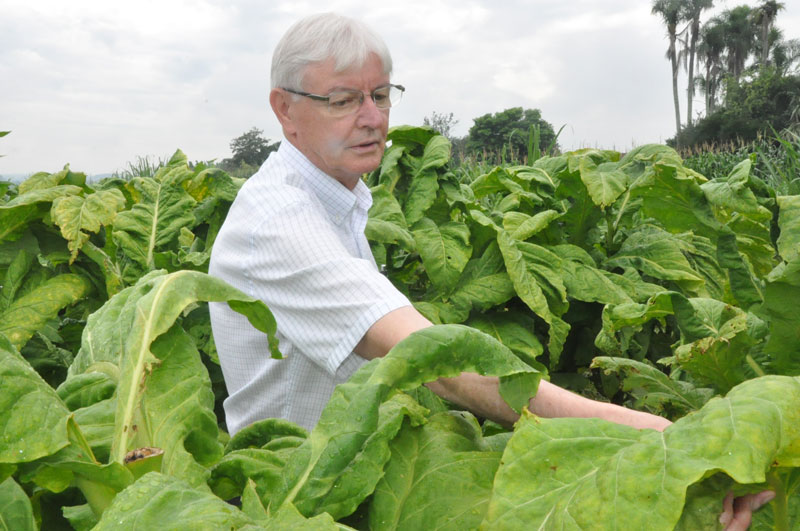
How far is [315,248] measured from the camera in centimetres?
186

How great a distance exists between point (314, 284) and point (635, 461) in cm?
115

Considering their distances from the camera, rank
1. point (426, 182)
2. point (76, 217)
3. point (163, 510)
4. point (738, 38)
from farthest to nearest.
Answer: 1. point (738, 38)
2. point (426, 182)
3. point (76, 217)
4. point (163, 510)

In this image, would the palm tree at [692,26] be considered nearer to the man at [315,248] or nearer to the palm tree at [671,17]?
the palm tree at [671,17]

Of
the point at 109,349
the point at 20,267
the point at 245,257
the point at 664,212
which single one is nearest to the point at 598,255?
the point at 664,212

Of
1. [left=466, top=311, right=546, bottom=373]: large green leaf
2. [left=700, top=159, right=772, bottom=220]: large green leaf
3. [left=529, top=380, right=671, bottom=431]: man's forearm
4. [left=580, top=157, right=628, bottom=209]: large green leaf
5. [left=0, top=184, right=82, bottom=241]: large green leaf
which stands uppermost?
[left=0, top=184, right=82, bottom=241]: large green leaf

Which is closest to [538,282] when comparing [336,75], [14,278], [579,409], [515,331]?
[515,331]

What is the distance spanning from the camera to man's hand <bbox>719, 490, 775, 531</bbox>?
843 millimetres

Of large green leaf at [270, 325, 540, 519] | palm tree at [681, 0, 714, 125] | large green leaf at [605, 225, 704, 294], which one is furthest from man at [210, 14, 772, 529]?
palm tree at [681, 0, 714, 125]

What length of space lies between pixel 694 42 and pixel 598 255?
7066cm

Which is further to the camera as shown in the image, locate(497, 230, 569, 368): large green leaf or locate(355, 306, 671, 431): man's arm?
Answer: locate(497, 230, 569, 368): large green leaf

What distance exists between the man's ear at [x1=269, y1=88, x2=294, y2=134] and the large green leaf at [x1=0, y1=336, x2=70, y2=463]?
1686 millimetres

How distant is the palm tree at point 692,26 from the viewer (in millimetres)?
65500

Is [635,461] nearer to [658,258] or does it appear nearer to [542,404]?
[542,404]

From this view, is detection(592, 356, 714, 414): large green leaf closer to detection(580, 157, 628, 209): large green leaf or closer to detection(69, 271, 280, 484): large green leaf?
detection(69, 271, 280, 484): large green leaf
